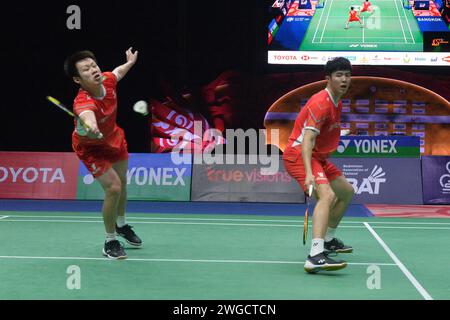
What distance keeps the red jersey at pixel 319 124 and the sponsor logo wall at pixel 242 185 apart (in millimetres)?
4812

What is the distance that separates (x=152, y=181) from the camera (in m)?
10.5

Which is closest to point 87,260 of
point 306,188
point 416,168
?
point 306,188

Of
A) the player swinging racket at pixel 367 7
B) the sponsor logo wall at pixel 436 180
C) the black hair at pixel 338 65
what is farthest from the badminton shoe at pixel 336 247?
the player swinging racket at pixel 367 7

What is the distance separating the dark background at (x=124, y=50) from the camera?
1282 cm

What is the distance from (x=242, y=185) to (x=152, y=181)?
47.9 inches

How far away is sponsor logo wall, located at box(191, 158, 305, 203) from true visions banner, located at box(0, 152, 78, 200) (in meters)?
1.70

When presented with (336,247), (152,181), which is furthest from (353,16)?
(336,247)

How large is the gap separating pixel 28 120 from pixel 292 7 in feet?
15.8

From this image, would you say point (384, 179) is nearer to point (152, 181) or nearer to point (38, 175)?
point (152, 181)

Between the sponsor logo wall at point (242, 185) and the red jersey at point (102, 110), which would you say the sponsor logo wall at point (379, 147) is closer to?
the sponsor logo wall at point (242, 185)

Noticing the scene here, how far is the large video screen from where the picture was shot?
1230cm

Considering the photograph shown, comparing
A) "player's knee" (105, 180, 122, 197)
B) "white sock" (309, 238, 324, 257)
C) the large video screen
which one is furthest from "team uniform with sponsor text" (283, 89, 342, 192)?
the large video screen

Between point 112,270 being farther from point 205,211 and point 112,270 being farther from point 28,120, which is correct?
point 28,120

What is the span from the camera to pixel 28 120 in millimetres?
13250
